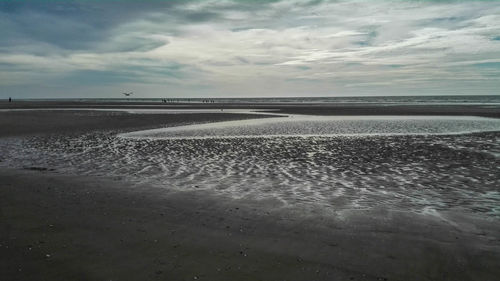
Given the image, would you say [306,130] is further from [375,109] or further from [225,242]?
[375,109]

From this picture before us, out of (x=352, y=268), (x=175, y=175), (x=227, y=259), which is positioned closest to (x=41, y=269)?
(x=227, y=259)

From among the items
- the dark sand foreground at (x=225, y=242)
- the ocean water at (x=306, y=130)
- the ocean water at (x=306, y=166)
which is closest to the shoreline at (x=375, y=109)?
the ocean water at (x=306, y=130)

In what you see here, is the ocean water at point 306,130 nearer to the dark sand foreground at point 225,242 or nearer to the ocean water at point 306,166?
the ocean water at point 306,166

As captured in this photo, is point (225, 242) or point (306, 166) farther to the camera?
point (306, 166)

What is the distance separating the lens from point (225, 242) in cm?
721

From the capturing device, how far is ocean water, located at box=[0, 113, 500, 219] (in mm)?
10750

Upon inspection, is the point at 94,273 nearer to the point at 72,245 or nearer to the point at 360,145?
the point at 72,245

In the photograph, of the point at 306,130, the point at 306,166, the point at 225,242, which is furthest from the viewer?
the point at 306,130

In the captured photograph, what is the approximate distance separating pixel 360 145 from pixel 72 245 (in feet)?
59.9

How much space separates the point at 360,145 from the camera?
857 inches

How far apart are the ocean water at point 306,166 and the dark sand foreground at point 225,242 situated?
1.32m

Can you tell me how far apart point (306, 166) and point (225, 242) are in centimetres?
906

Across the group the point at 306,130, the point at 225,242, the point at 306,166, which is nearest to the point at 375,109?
the point at 306,130

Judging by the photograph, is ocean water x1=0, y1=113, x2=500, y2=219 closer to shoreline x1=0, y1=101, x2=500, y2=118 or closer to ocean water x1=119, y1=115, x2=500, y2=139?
ocean water x1=119, y1=115, x2=500, y2=139
